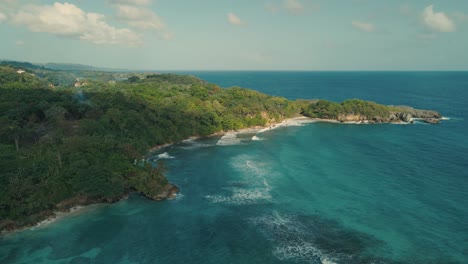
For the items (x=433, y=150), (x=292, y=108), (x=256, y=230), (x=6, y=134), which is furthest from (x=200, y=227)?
(x=292, y=108)

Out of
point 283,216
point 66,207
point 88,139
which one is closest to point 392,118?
point 283,216

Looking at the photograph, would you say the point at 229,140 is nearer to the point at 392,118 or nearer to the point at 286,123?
the point at 286,123

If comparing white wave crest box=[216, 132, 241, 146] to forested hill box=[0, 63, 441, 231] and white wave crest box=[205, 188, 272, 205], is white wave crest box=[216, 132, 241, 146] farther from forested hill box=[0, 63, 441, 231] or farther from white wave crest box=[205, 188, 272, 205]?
white wave crest box=[205, 188, 272, 205]

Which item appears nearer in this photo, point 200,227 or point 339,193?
point 200,227

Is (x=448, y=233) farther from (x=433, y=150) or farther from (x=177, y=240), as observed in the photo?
(x=433, y=150)

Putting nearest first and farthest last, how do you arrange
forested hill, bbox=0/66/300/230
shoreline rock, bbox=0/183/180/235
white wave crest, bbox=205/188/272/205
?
shoreline rock, bbox=0/183/180/235
forested hill, bbox=0/66/300/230
white wave crest, bbox=205/188/272/205

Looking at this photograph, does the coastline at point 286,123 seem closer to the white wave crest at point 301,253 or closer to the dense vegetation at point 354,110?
the dense vegetation at point 354,110

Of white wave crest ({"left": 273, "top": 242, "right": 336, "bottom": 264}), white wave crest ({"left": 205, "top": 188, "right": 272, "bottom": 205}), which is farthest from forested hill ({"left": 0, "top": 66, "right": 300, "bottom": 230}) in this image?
white wave crest ({"left": 273, "top": 242, "right": 336, "bottom": 264})
